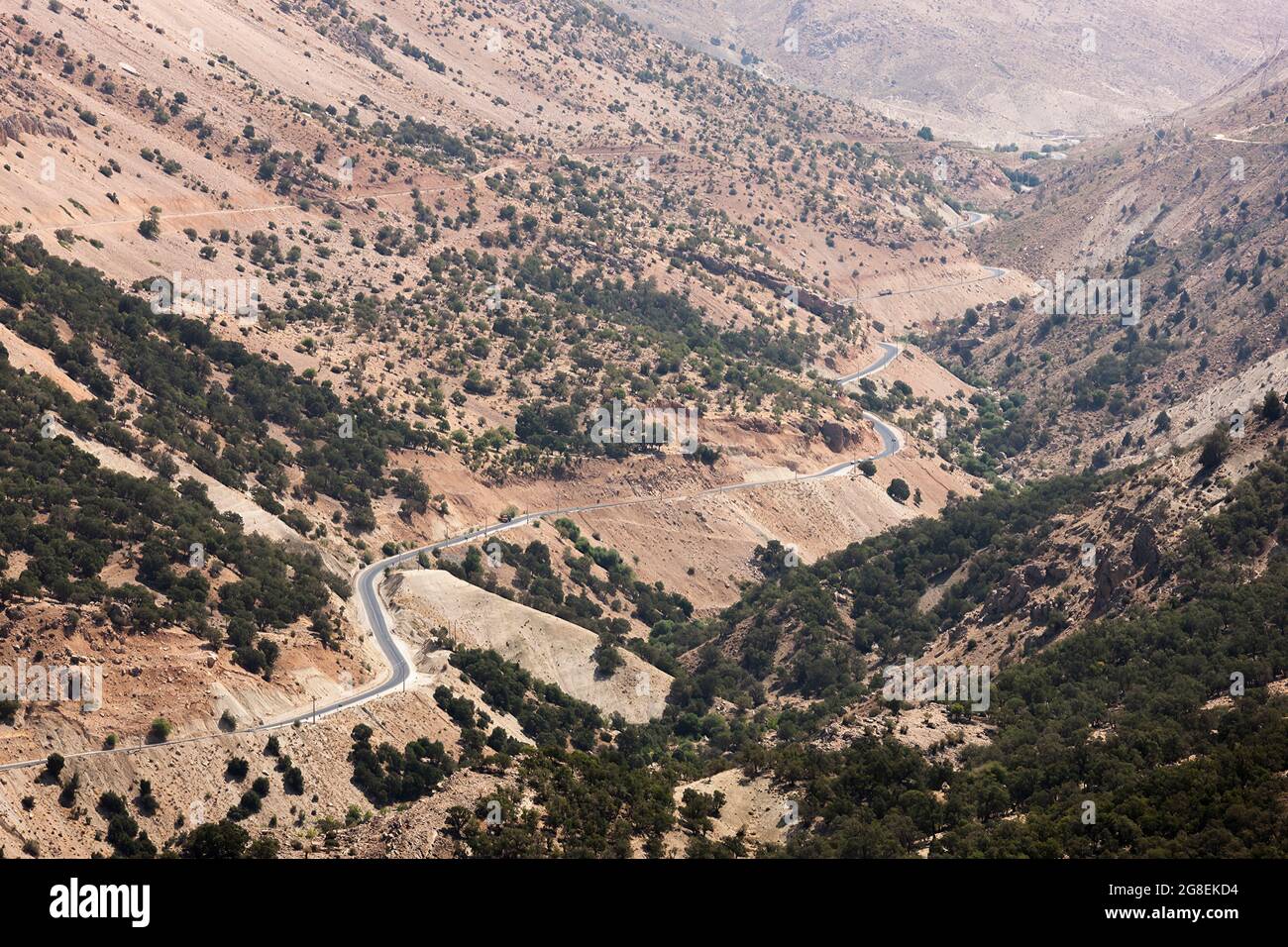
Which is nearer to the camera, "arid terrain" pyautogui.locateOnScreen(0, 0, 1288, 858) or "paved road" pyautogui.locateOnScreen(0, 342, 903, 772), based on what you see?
"arid terrain" pyautogui.locateOnScreen(0, 0, 1288, 858)

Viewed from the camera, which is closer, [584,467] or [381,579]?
[381,579]

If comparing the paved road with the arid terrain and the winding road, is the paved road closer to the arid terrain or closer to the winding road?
the winding road

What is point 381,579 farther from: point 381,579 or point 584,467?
point 584,467

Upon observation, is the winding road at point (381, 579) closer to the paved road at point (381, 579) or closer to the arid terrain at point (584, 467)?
the paved road at point (381, 579)

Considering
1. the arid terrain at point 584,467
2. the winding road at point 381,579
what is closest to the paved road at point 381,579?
the winding road at point 381,579

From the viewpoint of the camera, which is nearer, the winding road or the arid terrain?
the arid terrain

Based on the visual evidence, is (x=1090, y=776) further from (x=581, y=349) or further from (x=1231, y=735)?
(x=581, y=349)

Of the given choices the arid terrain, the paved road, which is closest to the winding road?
the paved road

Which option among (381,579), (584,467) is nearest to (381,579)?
(381,579)

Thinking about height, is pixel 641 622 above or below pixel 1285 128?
below

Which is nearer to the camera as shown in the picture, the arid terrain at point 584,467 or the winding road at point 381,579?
the arid terrain at point 584,467
